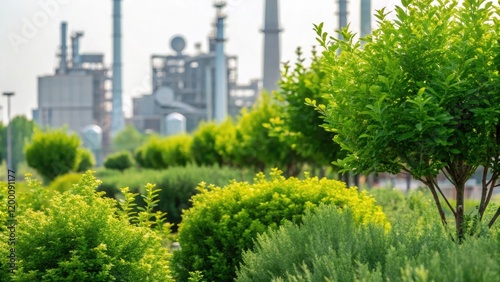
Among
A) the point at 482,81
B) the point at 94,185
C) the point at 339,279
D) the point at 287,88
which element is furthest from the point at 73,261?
the point at 287,88

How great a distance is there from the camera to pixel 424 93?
8.30m

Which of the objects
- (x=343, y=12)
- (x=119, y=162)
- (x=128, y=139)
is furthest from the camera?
(x=128, y=139)

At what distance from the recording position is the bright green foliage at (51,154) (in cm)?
4288

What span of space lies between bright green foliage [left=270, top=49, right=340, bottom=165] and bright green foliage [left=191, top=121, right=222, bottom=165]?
16.8 metres

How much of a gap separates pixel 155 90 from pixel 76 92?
9.37 m

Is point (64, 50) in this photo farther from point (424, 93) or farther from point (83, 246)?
point (424, 93)

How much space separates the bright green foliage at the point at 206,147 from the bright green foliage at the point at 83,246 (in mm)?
26440

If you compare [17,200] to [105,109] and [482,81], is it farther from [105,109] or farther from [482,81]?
[105,109]

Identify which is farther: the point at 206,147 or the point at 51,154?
the point at 51,154

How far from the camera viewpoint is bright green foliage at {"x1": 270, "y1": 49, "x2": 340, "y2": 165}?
17156mm

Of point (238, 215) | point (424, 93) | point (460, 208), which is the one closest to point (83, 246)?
point (238, 215)

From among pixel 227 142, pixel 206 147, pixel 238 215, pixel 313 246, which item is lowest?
pixel 206 147

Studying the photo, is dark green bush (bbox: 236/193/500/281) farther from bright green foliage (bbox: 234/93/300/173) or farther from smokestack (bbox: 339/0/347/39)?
smokestack (bbox: 339/0/347/39)

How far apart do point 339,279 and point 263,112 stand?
63.6ft
